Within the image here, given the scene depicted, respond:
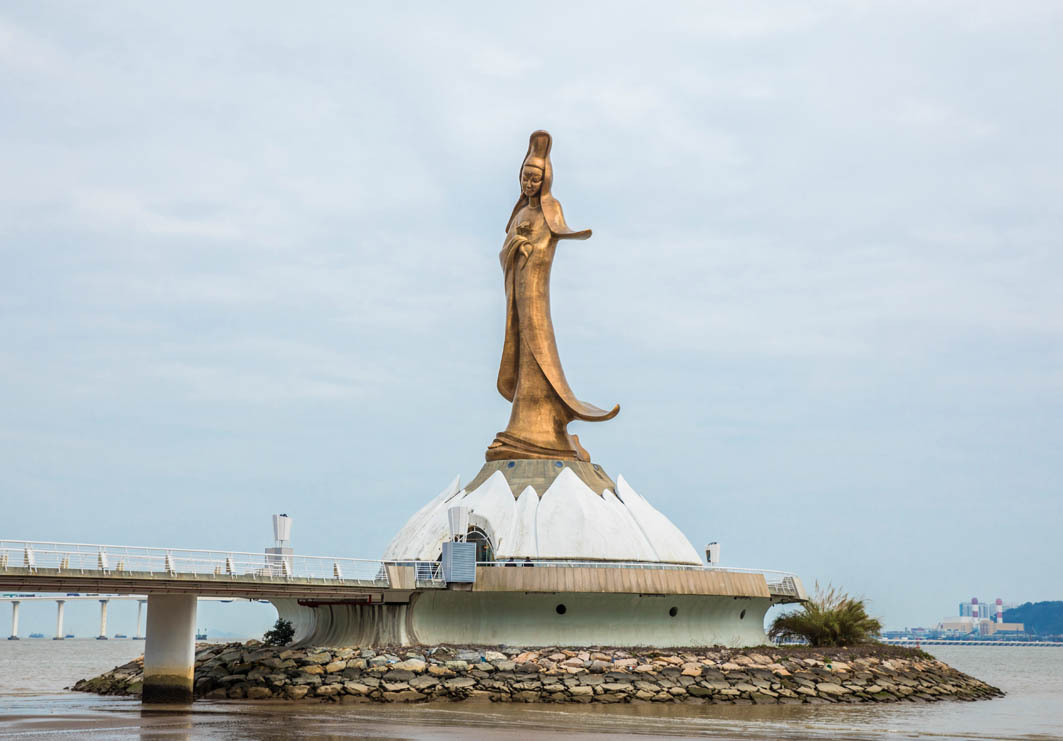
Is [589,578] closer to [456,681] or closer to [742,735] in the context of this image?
[456,681]

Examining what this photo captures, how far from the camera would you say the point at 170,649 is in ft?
96.7

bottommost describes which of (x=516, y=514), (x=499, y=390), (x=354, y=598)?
(x=354, y=598)

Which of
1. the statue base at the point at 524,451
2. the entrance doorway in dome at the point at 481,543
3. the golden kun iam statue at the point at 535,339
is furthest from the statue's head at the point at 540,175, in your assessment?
the entrance doorway in dome at the point at 481,543

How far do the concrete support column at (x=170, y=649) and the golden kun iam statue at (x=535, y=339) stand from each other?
41.1ft

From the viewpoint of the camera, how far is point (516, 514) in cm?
3603

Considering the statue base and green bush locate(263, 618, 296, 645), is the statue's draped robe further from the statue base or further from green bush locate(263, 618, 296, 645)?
green bush locate(263, 618, 296, 645)

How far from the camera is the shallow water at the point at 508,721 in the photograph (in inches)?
856

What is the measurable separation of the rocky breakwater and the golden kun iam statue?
344 inches

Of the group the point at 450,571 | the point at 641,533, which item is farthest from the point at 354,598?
the point at 641,533

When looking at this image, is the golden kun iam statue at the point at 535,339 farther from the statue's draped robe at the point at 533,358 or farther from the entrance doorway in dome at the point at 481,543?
the entrance doorway in dome at the point at 481,543

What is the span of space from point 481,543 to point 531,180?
489 inches

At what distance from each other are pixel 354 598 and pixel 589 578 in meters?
6.36

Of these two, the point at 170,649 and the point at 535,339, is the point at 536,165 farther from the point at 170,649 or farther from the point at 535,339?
the point at 170,649

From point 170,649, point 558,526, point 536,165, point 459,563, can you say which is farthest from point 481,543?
point 536,165
